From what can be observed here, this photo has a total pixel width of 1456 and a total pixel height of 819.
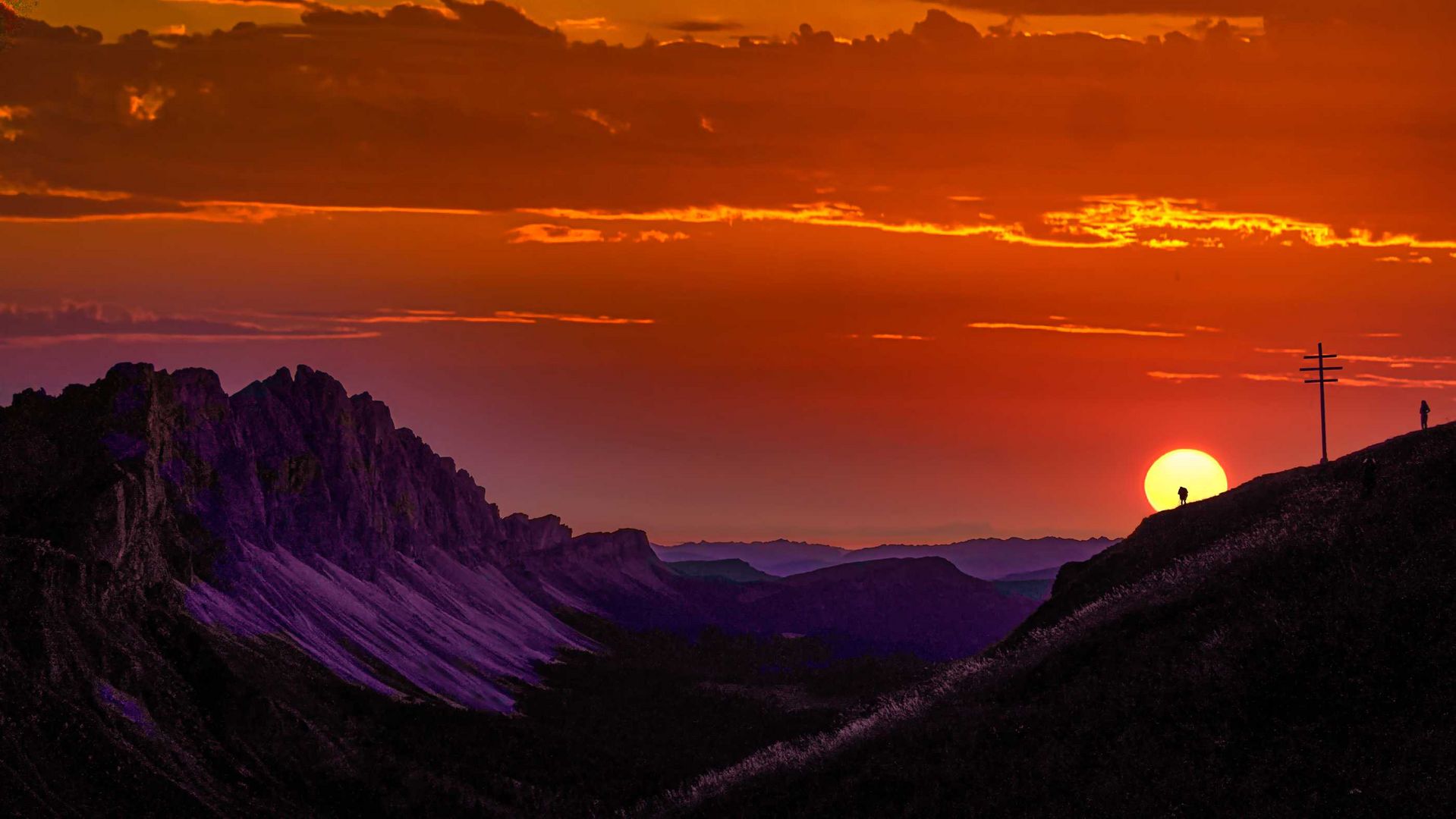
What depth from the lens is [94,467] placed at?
93.0 meters

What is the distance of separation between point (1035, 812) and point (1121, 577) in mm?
39332

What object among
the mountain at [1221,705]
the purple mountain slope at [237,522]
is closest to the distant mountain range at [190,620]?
the purple mountain slope at [237,522]

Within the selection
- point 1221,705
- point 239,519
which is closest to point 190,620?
point 239,519

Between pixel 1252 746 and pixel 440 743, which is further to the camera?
pixel 440 743

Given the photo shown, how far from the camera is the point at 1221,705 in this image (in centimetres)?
4756

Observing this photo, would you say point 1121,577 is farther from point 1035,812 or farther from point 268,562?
point 268,562

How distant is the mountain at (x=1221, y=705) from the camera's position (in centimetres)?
4231

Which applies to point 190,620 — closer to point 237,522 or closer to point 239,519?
point 237,522

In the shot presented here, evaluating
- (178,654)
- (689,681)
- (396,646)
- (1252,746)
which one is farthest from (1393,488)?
(689,681)

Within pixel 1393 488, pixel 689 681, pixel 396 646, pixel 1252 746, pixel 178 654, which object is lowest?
pixel 689 681

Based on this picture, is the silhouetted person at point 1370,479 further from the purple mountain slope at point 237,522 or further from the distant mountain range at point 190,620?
the purple mountain slope at point 237,522

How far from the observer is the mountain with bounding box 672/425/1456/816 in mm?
42312

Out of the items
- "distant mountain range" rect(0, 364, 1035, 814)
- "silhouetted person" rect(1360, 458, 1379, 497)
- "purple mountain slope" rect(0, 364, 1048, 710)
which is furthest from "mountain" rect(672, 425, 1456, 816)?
"purple mountain slope" rect(0, 364, 1048, 710)

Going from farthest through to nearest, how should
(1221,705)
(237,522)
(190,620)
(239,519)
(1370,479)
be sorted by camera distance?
1. (239,519)
2. (237,522)
3. (190,620)
4. (1370,479)
5. (1221,705)
